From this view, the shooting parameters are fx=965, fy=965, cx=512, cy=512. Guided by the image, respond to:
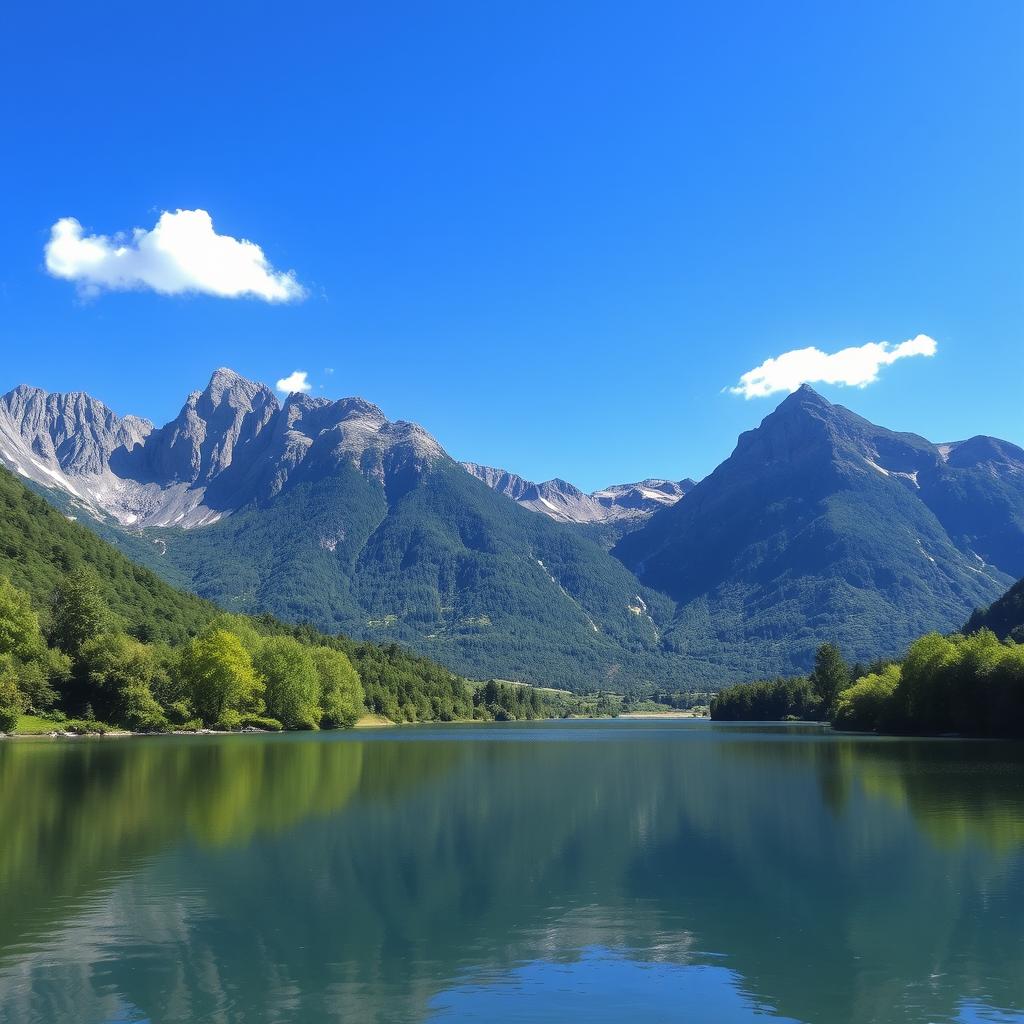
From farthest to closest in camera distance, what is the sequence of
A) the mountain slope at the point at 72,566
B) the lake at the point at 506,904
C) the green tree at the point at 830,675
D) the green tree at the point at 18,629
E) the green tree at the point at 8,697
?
the green tree at the point at 830,675 < the mountain slope at the point at 72,566 < the green tree at the point at 18,629 < the green tree at the point at 8,697 < the lake at the point at 506,904

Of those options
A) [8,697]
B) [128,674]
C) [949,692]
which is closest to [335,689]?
[128,674]

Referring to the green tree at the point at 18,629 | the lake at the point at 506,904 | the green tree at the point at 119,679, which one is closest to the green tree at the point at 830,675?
the green tree at the point at 119,679

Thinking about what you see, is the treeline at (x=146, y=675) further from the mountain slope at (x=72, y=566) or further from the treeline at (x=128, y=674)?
the mountain slope at (x=72, y=566)

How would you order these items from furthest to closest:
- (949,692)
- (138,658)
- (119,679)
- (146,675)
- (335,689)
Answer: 1. (335,689)
2. (949,692)
3. (146,675)
4. (138,658)
5. (119,679)

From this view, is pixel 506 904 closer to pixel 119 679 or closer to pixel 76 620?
pixel 119 679

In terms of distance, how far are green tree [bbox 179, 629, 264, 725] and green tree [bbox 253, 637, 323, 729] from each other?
1005cm

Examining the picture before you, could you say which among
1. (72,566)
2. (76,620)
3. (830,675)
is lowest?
(830,675)

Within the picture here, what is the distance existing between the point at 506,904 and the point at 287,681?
116519mm

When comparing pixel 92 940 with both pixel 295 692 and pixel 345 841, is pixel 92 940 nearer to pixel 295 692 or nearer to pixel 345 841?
pixel 345 841

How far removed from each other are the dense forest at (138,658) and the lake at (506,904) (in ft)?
187

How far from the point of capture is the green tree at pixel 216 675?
11750 centimetres

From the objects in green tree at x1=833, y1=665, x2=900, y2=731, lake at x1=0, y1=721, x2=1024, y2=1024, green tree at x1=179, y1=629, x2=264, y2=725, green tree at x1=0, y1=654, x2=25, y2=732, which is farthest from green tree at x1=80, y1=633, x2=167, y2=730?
green tree at x1=833, y1=665, x2=900, y2=731

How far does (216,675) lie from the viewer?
11838 centimetres

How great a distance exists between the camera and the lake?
16.2m
